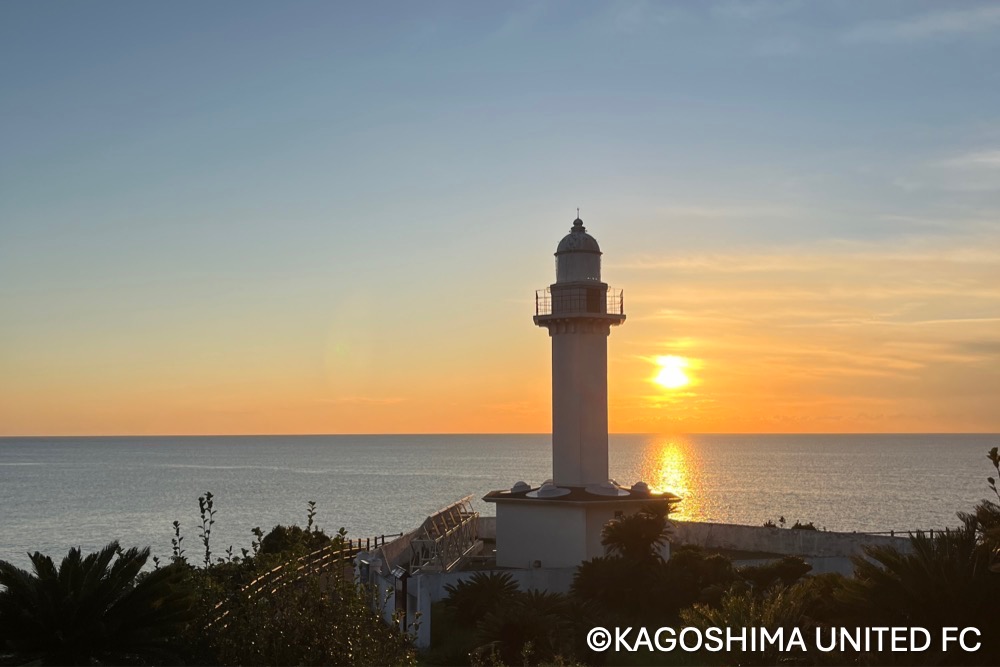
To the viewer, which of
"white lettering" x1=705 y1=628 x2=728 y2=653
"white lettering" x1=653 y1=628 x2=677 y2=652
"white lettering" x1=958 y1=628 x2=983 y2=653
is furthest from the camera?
"white lettering" x1=653 y1=628 x2=677 y2=652

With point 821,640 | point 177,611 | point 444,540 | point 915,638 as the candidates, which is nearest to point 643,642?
point 821,640

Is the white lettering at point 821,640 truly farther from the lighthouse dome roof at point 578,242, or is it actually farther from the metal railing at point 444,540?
the lighthouse dome roof at point 578,242

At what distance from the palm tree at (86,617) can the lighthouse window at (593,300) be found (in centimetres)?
2237

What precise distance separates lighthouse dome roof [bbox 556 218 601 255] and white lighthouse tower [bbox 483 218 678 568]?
0.03 metres

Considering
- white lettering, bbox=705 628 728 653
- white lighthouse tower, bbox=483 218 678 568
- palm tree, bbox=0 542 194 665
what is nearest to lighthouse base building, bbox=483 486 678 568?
white lighthouse tower, bbox=483 218 678 568

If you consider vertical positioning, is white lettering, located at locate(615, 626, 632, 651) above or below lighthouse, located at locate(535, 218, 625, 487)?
below

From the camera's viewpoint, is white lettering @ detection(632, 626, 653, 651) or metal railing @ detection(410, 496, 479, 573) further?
metal railing @ detection(410, 496, 479, 573)

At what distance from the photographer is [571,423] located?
35.1 m

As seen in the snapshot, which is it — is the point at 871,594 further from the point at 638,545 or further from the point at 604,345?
the point at 604,345

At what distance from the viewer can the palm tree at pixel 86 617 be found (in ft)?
45.5

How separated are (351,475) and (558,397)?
14377cm

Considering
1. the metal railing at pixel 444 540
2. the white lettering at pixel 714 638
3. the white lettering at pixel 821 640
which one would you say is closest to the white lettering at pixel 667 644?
the white lettering at pixel 714 638

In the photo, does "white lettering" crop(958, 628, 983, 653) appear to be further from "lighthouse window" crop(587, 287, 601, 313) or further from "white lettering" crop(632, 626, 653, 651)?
"lighthouse window" crop(587, 287, 601, 313)

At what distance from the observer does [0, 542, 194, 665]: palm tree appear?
13.9 meters
